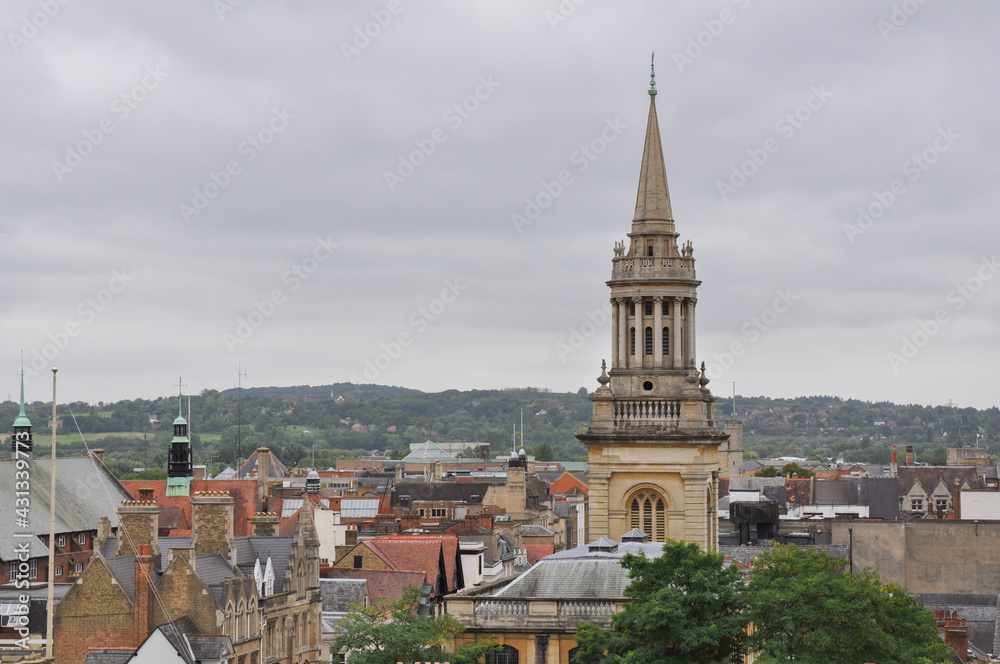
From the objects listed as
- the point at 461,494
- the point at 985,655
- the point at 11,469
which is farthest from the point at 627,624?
the point at 461,494

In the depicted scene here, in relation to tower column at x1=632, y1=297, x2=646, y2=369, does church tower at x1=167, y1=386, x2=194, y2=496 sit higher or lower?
lower

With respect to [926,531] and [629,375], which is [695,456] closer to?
[629,375]

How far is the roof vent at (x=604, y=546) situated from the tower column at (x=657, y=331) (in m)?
10.6

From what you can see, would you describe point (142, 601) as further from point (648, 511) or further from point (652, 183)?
point (652, 183)

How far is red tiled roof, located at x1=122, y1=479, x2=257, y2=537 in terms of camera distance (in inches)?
4902

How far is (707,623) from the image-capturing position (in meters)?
55.2

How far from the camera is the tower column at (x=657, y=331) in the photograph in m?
74.0

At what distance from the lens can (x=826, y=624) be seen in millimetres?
55219

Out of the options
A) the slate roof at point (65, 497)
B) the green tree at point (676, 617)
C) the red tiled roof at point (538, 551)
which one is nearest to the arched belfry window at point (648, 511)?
the green tree at point (676, 617)

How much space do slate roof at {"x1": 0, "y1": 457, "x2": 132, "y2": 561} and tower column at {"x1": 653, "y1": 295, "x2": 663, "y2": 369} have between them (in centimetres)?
3505

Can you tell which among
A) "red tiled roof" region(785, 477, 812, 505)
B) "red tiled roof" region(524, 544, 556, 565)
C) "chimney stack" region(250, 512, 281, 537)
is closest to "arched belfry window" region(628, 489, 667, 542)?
"chimney stack" region(250, 512, 281, 537)

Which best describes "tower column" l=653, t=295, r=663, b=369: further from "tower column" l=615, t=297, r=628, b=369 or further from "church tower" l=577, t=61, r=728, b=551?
"tower column" l=615, t=297, r=628, b=369

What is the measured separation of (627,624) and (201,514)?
22.1m

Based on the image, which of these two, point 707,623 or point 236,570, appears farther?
point 236,570
